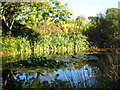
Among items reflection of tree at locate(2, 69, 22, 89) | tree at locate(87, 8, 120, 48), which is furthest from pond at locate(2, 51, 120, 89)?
tree at locate(87, 8, 120, 48)

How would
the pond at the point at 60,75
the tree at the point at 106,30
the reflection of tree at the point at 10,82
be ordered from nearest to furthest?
the pond at the point at 60,75
the reflection of tree at the point at 10,82
the tree at the point at 106,30

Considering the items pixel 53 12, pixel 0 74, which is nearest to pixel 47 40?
pixel 53 12

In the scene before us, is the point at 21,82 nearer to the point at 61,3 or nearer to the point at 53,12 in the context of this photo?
the point at 53,12

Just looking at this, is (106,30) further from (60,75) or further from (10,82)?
(10,82)

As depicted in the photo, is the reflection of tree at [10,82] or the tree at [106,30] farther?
the tree at [106,30]

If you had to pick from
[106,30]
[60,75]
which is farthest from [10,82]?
[106,30]

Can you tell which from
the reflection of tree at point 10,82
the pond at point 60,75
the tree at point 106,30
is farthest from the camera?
the tree at point 106,30

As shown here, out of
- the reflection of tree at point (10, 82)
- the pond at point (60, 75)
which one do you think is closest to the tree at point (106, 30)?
the pond at point (60, 75)

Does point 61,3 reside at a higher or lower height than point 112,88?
higher

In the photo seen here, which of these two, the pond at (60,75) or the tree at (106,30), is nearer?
the pond at (60,75)

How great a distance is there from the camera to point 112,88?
2352mm

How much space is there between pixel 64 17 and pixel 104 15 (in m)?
3.39

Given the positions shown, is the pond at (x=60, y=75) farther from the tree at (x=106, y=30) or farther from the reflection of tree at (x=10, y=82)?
the tree at (x=106, y=30)

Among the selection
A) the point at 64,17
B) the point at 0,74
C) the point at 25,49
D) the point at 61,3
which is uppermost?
the point at 61,3
